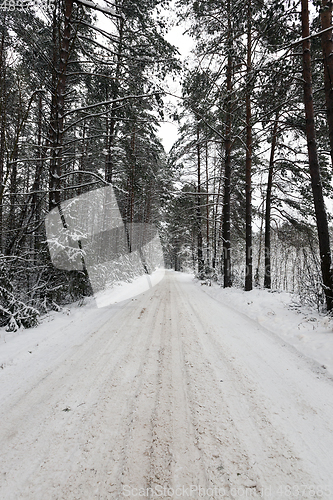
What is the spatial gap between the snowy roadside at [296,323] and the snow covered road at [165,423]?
285 mm

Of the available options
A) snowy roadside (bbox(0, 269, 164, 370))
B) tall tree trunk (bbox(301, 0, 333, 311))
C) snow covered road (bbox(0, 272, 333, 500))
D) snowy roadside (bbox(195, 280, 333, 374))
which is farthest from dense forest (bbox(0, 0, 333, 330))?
snow covered road (bbox(0, 272, 333, 500))

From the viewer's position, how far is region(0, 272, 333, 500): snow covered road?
1422 mm

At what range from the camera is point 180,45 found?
6.38 meters

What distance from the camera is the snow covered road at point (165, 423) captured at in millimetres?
1422

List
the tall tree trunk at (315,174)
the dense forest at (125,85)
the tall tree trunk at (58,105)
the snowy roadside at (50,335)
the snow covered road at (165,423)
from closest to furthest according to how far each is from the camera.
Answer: the snow covered road at (165,423) → the snowy roadside at (50,335) → the dense forest at (125,85) → the tall tree trunk at (315,174) → the tall tree trunk at (58,105)

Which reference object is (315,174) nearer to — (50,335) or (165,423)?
(165,423)

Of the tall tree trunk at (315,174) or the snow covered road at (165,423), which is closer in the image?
the snow covered road at (165,423)

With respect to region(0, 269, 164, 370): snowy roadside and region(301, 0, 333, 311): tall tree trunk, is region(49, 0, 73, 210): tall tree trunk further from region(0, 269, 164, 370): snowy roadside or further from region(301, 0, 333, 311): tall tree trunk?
region(301, 0, 333, 311): tall tree trunk

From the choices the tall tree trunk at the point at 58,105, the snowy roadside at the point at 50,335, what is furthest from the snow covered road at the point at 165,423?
the tall tree trunk at the point at 58,105

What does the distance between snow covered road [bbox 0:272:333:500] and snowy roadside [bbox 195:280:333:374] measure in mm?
285

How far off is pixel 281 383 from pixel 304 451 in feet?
3.21

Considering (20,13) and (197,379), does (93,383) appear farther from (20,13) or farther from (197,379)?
(20,13)

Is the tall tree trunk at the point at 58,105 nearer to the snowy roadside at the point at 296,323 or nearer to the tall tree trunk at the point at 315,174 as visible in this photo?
the tall tree trunk at the point at 315,174

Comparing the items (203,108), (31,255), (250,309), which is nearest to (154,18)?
(203,108)
